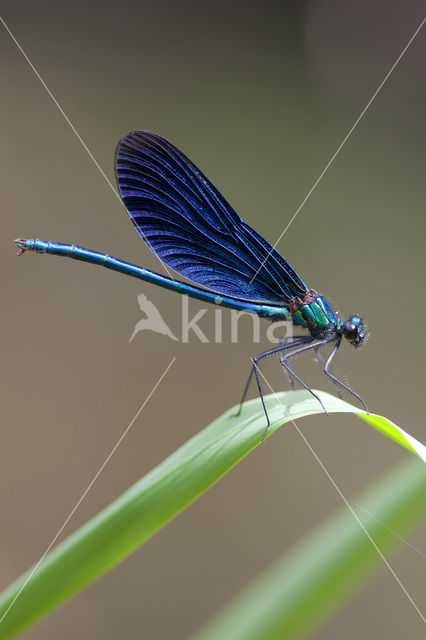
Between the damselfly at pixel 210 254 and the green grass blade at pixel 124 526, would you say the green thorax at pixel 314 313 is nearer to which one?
the damselfly at pixel 210 254

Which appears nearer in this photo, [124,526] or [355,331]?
[124,526]

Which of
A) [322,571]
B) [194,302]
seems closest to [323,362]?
[322,571]

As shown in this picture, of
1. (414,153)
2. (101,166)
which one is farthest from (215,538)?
(414,153)

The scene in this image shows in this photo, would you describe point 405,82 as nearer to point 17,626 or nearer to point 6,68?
point 6,68

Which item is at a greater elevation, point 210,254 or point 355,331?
point 210,254

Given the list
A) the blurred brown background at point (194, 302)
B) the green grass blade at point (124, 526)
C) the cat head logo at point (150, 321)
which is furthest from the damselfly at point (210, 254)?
the cat head logo at point (150, 321)

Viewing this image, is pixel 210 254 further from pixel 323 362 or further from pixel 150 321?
pixel 150 321

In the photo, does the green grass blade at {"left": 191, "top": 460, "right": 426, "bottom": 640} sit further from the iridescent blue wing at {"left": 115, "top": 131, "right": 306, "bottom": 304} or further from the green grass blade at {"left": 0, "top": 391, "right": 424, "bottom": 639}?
the iridescent blue wing at {"left": 115, "top": 131, "right": 306, "bottom": 304}
